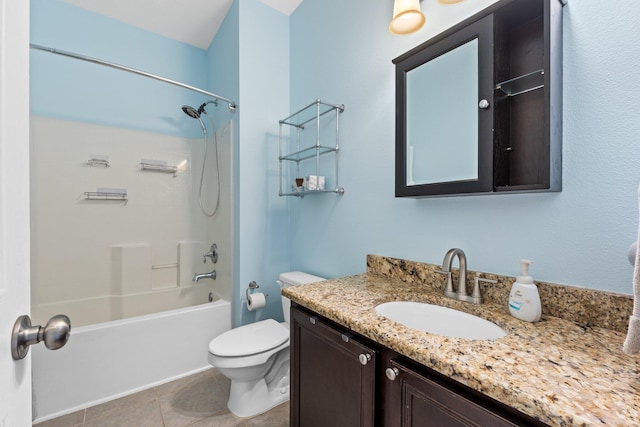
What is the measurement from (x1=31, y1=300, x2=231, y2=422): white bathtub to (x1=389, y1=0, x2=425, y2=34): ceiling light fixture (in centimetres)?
205

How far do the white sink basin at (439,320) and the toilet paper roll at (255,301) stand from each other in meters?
1.18

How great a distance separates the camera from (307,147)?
6.55ft

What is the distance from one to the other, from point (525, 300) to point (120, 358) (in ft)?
7.12

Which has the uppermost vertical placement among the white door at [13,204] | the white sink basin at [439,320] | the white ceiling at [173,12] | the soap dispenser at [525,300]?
the white ceiling at [173,12]

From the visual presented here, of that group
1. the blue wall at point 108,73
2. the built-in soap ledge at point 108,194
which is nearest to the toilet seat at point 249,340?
the built-in soap ledge at point 108,194

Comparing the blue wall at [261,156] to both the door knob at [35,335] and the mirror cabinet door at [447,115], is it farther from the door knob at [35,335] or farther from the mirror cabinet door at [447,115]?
the door knob at [35,335]

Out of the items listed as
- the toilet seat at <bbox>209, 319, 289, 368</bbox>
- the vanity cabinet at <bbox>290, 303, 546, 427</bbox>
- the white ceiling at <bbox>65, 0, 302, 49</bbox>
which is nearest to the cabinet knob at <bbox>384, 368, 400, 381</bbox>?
the vanity cabinet at <bbox>290, 303, 546, 427</bbox>

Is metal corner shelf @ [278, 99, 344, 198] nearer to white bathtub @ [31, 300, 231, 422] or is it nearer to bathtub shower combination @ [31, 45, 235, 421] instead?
bathtub shower combination @ [31, 45, 235, 421]

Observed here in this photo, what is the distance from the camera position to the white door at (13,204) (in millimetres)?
417

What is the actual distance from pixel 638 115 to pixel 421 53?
718mm

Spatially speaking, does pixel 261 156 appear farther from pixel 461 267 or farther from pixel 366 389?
pixel 366 389

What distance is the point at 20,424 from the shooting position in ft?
1.55

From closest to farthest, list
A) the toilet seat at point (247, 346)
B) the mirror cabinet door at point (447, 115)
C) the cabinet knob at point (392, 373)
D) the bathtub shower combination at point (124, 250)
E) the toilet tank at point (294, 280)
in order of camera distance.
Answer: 1. the cabinet knob at point (392, 373)
2. the mirror cabinet door at point (447, 115)
3. the toilet seat at point (247, 346)
4. the bathtub shower combination at point (124, 250)
5. the toilet tank at point (294, 280)

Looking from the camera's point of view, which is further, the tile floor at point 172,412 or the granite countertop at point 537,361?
the tile floor at point 172,412
